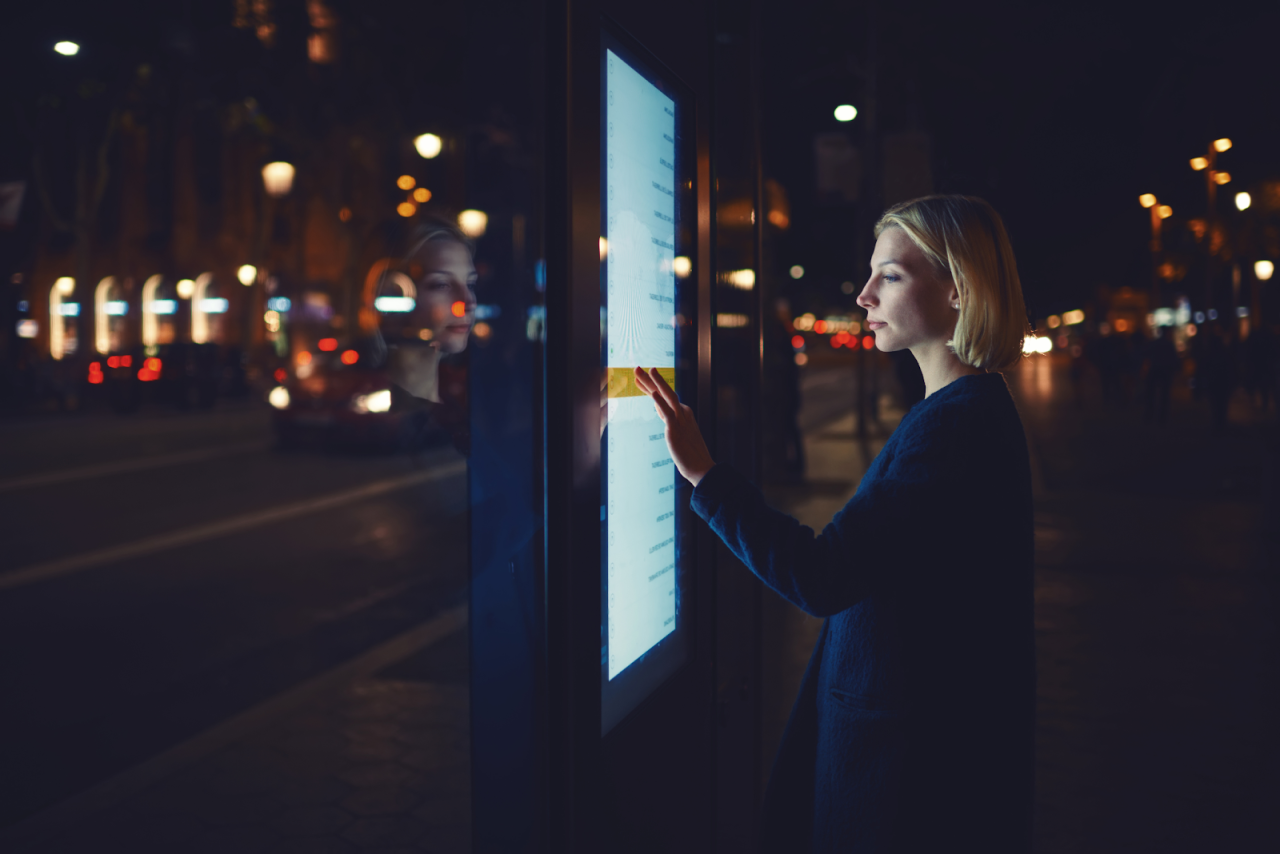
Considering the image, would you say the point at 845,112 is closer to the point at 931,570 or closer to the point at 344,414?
the point at 344,414

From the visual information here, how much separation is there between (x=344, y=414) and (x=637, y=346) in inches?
602

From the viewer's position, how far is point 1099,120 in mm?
20031

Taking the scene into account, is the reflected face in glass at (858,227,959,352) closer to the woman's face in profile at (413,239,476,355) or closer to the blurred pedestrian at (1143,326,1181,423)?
the woman's face in profile at (413,239,476,355)

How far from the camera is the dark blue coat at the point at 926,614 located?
176 cm

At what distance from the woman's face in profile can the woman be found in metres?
1.78

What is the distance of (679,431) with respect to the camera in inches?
76.9

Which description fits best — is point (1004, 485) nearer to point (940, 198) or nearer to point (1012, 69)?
point (940, 198)

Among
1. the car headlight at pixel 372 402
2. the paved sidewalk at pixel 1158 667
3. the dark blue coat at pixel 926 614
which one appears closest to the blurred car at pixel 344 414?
the car headlight at pixel 372 402

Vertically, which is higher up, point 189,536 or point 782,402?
point 782,402

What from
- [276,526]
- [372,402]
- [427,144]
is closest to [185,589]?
[276,526]

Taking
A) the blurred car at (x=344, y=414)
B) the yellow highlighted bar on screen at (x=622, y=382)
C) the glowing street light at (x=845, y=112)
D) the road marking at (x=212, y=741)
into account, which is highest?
the glowing street light at (x=845, y=112)

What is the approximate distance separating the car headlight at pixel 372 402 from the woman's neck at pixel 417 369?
12.9m

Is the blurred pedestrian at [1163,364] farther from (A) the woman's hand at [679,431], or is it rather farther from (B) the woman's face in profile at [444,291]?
(A) the woman's hand at [679,431]

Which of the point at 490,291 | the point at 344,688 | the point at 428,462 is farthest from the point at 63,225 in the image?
the point at 490,291
